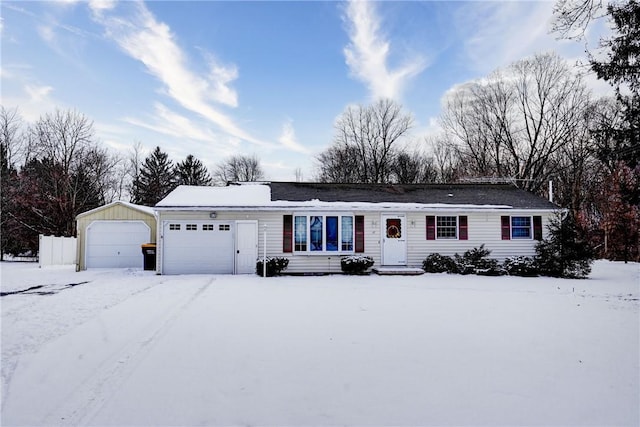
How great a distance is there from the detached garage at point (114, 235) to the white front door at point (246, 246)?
4.89m

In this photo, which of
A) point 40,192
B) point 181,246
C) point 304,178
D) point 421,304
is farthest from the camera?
point 304,178

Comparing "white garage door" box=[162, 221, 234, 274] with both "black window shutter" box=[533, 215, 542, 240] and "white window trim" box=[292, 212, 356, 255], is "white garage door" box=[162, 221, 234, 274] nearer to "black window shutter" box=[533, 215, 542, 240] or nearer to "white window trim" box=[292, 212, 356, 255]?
"white window trim" box=[292, 212, 356, 255]

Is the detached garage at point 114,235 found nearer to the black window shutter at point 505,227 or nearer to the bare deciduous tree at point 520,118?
the black window shutter at point 505,227

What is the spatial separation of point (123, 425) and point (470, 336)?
4.63 m

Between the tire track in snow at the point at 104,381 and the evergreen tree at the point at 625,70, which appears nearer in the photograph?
the tire track in snow at the point at 104,381

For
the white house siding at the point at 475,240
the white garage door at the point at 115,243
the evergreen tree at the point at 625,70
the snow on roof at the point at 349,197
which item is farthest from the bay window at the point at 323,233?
the evergreen tree at the point at 625,70

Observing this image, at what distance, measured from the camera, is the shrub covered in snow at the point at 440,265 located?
1390cm

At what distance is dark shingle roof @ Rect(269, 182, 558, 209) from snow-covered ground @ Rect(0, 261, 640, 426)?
6644mm

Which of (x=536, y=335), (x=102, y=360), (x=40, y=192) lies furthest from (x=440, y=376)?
(x=40, y=192)

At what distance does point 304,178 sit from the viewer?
41.2m

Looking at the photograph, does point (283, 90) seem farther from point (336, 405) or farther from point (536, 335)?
point (336, 405)

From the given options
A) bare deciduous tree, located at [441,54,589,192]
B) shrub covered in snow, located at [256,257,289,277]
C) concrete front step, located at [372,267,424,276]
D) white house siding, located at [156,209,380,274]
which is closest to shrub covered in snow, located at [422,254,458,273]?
concrete front step, located at [372,267,424,276]

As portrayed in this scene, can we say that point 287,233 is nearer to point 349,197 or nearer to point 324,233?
point 324,233

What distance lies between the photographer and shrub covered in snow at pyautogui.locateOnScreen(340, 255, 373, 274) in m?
13.5
